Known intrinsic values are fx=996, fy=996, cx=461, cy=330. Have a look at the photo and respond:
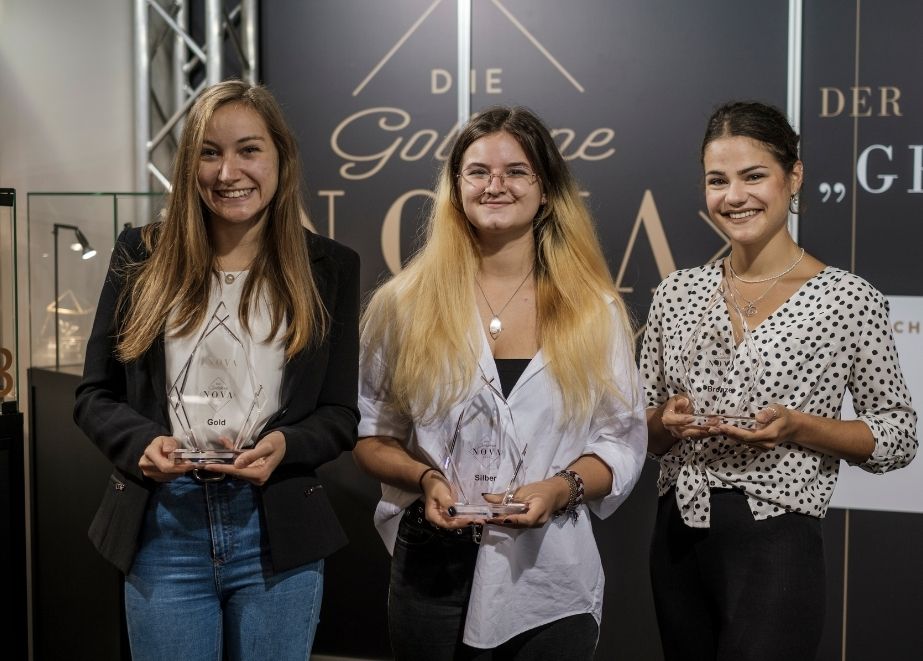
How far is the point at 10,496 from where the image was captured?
2756 millimetres

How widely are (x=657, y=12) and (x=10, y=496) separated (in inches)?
105

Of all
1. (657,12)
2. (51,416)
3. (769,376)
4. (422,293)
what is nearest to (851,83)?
(657,12)

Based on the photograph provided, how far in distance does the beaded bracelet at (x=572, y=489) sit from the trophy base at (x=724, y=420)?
10.6 inches

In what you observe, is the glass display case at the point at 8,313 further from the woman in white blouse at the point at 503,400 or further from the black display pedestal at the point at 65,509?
Result: the woman in white blouse at the point at 503,400

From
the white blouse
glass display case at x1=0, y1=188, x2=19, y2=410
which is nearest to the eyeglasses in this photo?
the white blouse

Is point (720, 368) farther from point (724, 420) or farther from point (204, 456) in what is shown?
point (204, 456)

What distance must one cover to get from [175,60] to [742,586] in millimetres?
3035

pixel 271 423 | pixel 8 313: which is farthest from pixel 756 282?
pixel 8 313

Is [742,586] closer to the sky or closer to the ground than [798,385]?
closer to the ground

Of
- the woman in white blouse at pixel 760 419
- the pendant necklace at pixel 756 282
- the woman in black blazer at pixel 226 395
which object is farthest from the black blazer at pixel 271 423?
the pendant necklace at pixel 756 282

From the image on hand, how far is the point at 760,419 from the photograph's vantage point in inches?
75.5

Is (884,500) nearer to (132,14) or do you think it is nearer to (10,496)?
(10,496)

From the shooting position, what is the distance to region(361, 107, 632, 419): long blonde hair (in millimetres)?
1965

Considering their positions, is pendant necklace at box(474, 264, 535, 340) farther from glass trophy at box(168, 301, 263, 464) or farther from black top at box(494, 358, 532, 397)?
glass trophy at box(168, 301, 263, 464)
